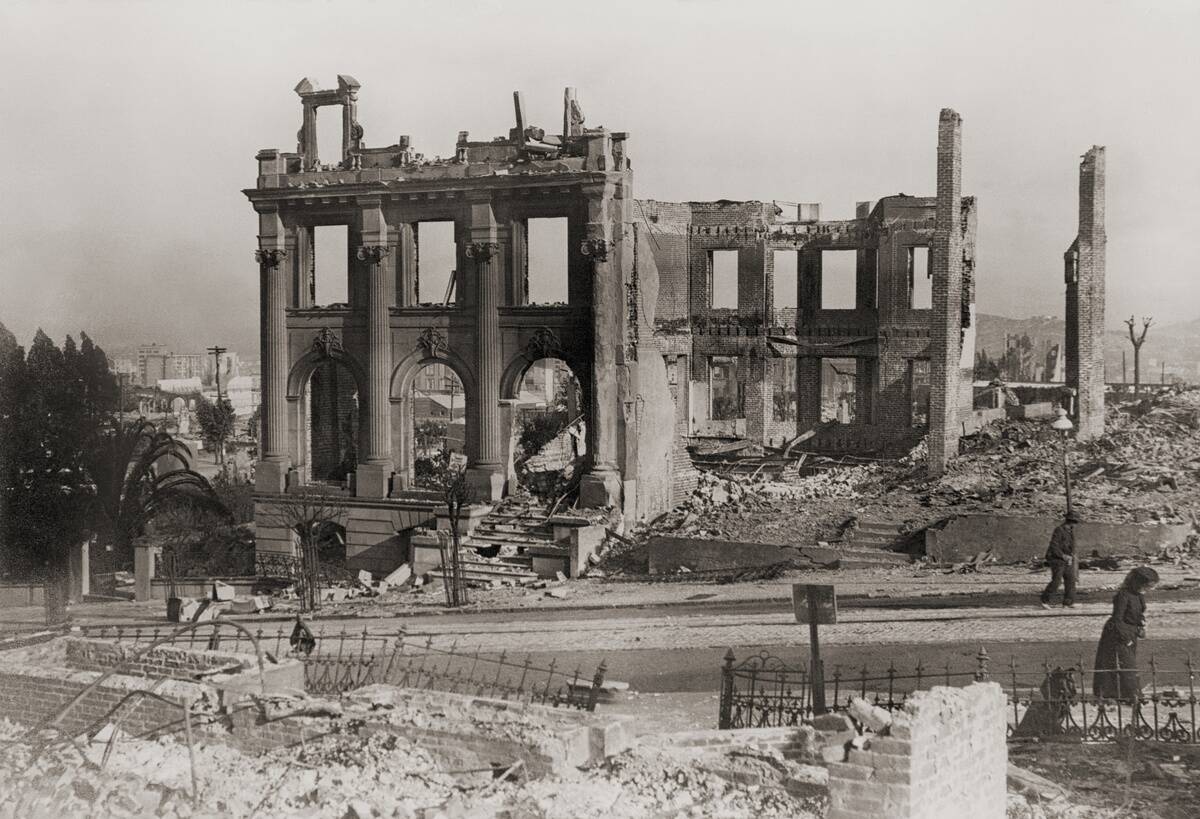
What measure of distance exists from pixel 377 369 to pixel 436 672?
15202 mm

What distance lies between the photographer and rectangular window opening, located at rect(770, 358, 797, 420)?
4472 cm

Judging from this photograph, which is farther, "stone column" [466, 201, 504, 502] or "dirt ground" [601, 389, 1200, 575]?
"stone column" [466, 201, 504, 502]

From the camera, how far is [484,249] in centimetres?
2803

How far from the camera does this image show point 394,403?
2939 centimetres

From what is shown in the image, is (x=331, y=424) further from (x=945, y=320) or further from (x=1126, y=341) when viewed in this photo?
(x=1126, y=341)

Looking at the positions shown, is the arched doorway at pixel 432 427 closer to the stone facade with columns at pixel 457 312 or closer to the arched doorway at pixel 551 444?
the stone facade with columns at pixel 457 312

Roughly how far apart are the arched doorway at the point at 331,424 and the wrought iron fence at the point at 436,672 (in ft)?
43.7

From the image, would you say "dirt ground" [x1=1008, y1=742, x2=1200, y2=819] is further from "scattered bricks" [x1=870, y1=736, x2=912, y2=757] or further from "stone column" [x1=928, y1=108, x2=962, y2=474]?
"stone column" [x1=928, y1=108, x2=962, y2=474]

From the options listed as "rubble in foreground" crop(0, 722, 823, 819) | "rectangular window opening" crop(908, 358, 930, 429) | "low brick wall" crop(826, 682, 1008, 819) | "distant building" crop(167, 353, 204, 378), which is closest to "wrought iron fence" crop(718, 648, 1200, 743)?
"low brick wall" crop(826, 682, 1008, 819)

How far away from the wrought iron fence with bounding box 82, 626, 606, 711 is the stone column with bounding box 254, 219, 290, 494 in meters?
11.6

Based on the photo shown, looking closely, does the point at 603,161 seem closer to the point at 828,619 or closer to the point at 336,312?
the point at 336,312

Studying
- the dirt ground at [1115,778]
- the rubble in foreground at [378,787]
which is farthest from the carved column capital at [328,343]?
the dirt ground at [1115,778]

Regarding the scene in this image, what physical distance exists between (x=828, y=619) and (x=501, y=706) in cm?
351

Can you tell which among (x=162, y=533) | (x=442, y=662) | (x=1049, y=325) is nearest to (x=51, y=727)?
(x=442, y=662)
